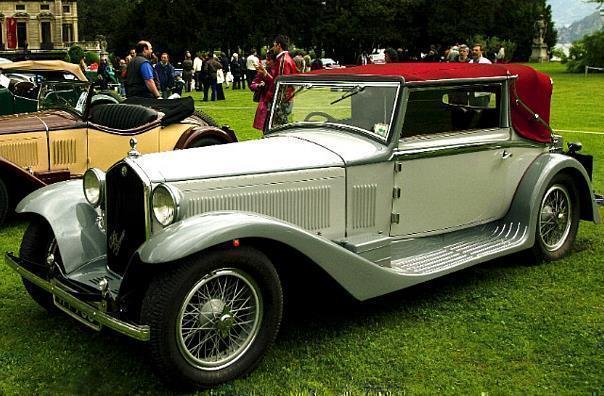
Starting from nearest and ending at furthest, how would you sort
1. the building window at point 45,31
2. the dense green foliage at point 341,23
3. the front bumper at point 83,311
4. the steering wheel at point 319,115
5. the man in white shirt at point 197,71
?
the front bumper at point 83,311 < the steering wheel at point 319,115 < the man in white shirt at point 197,71 < the dense green foliage at point 341,23 < the building window at point 45,31

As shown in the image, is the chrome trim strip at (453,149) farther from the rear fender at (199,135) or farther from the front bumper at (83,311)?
the rear fender at (199,135)

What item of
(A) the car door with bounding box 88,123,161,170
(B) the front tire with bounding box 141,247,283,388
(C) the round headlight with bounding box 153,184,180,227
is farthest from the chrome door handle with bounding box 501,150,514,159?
(A) the car door with bounding box 88,123,161,170

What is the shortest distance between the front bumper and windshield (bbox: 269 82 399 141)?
7.41 feet

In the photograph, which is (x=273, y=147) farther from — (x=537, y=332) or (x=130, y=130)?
(x=130, y=130)

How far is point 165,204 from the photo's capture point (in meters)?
4.05

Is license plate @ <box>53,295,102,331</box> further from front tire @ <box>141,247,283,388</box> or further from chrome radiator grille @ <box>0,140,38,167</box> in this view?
chrome radiator grille @ <box>0,140,38,167</box>

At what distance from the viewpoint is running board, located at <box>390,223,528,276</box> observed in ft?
16.5

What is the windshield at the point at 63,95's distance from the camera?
28.8 feet

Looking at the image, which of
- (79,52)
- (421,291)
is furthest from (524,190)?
(79,52)

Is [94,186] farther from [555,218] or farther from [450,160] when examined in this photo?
[555,218]

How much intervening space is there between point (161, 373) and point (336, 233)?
1.62 m

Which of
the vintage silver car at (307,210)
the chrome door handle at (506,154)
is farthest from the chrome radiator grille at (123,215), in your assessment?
the chrome door handle at (506,154)

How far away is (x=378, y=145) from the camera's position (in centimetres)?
496

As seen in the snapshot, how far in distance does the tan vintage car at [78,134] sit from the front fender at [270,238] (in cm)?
441
